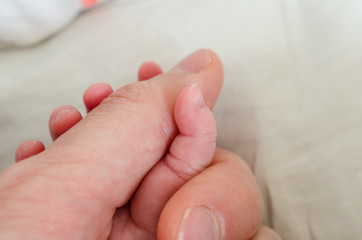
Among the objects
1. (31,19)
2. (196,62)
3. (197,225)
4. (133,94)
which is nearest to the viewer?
→ (197,225)

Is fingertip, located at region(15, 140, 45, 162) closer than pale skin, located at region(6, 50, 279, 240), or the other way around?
pale skin, located at region(6, 50, 279, 240)

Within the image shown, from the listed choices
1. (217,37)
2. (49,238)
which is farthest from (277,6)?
(49,238)

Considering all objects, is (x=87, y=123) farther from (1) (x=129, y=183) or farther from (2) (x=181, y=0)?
(2) (x=181, y=0)

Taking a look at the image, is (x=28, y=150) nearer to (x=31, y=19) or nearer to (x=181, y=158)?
(x=181, y=158)

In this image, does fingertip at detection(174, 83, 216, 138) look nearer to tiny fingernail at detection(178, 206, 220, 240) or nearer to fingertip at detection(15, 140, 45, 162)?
tiny fingernail at detection(178, 206, 220, 240)

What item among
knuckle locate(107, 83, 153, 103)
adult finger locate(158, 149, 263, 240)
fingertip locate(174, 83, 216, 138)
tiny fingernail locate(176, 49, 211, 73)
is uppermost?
knuckle locate(107, 83, 153, 103)

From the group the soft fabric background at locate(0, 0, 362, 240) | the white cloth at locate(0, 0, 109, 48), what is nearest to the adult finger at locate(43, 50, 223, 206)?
the soft fabric background at locate(0, 0, 362, 240)

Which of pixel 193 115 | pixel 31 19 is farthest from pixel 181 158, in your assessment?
pixel 31 19

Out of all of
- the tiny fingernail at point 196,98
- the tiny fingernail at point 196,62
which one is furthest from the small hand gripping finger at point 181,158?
the tiny fingernail at point 196,62
